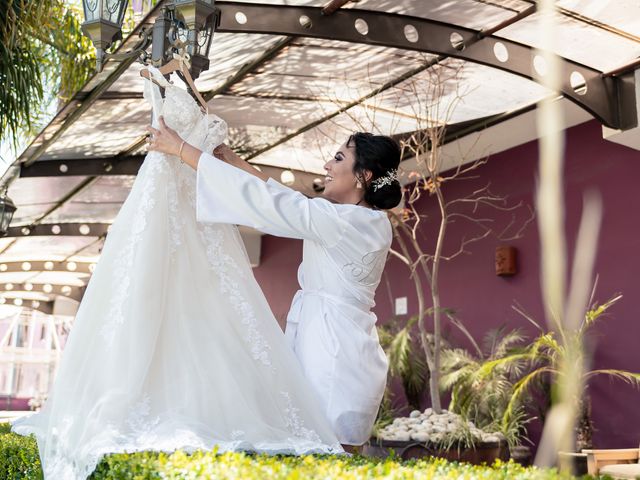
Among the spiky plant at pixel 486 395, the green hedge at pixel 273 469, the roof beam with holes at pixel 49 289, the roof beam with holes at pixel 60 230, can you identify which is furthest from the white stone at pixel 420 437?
the roof beam with holes at pixel 49 289

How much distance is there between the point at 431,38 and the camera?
5391mm

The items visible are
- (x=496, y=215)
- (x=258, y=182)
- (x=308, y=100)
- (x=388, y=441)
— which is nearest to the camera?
(x=258, y=182)

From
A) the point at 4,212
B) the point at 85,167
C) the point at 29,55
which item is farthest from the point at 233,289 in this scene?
the point at 85,167

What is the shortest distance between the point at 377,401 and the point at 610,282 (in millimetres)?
4485

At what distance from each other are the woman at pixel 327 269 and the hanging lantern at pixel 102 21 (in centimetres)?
82

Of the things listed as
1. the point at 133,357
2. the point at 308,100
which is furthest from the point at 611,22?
the point at 133,357

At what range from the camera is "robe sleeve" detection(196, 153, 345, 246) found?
7.91 feet

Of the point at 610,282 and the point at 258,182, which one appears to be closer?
the point at 258,182

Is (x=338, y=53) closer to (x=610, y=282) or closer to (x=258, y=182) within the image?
(x=610, y=282)

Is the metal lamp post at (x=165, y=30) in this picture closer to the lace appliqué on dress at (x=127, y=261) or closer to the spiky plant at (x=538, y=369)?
the lace appliqué on dress at (x=127, y=261)

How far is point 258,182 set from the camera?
7.95ft

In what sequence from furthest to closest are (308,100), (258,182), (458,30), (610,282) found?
(308,100), (610,282), (458,30), (258,182)

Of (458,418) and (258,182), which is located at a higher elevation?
(258,182)

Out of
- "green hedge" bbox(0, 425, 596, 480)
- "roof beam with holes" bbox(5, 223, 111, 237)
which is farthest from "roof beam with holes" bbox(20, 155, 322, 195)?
"green hedge" bbox(0, 425, 596, 480)
